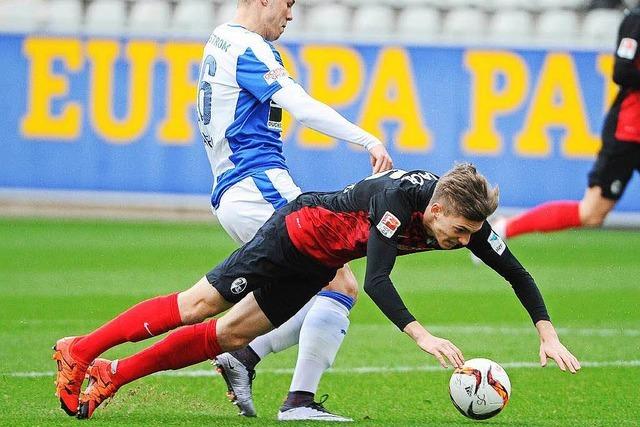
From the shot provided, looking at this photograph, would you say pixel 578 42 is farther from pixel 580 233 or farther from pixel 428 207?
pixel 428 207

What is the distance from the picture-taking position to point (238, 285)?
5.63m

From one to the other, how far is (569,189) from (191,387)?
8641 mm

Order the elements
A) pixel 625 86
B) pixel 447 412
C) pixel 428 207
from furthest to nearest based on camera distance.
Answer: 1. pixel 625 86
2. pixel 447 412
3. pixel 428 207

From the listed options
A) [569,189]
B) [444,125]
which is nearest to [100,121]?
[444,125]

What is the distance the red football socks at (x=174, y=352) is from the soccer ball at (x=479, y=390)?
1.09 metres

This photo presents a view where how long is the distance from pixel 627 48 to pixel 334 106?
19.5ft

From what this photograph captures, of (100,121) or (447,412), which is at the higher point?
(447,412)

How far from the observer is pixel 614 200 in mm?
9852

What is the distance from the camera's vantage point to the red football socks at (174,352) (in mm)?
5883

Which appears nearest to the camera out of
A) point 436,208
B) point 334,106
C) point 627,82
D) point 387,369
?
point 436,208

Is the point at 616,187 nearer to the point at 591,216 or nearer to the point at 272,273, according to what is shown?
the point at 591,216

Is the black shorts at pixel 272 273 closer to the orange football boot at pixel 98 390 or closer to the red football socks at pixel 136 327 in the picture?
the red football socks at pixel 136 327

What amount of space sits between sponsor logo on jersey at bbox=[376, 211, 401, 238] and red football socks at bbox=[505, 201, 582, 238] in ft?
17.1

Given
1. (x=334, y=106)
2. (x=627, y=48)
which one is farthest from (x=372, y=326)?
(x=334, y=106)
